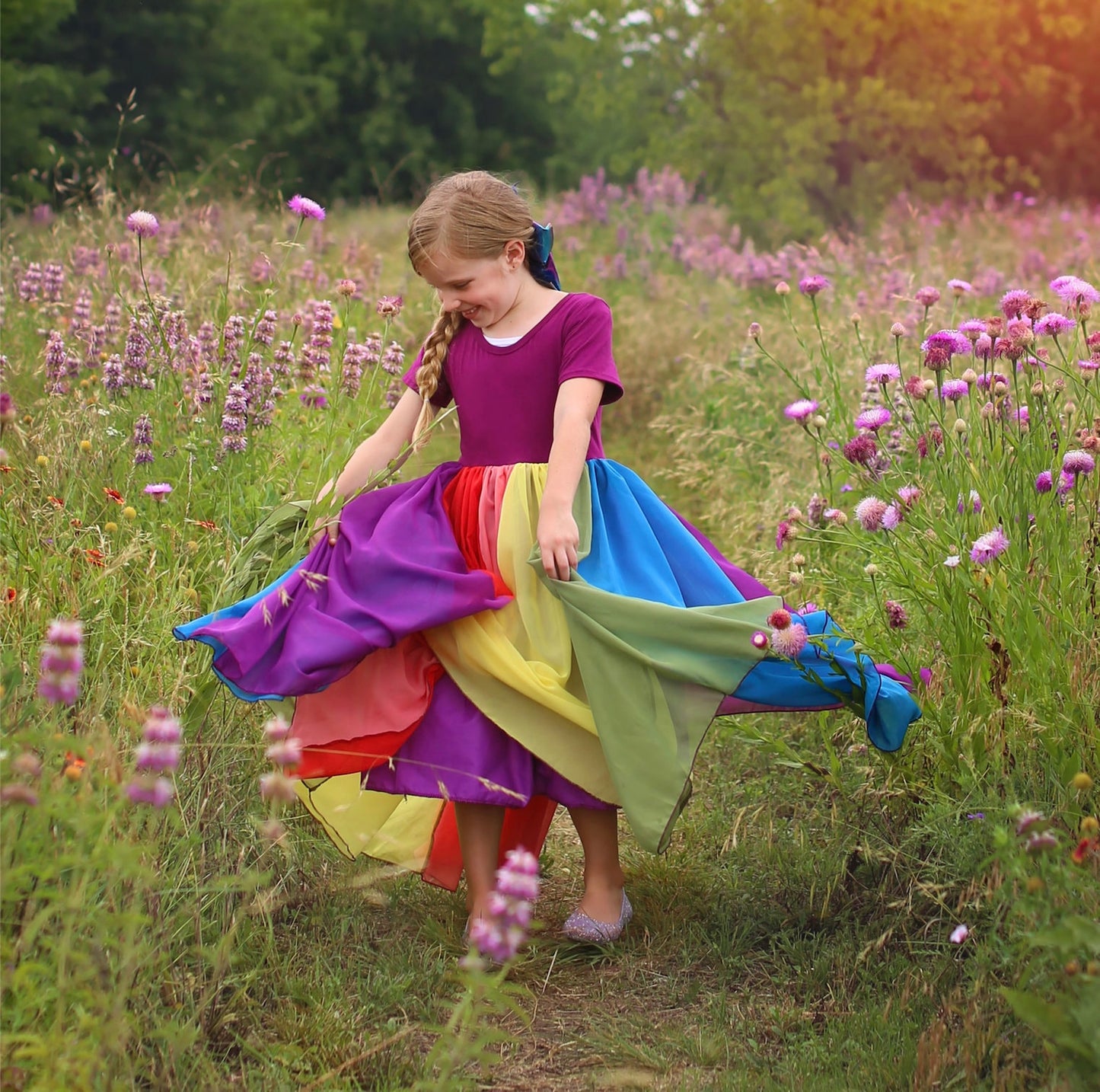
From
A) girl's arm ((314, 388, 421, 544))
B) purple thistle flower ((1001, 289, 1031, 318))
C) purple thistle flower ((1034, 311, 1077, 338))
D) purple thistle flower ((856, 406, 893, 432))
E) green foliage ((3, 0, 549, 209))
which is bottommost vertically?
green foliage ((3, 0, 549, 209))

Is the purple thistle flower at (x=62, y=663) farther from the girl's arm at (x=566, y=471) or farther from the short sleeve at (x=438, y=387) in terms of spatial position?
the short sleeve at (x=438, y=387)

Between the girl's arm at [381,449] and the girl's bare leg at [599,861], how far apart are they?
2.86 ft

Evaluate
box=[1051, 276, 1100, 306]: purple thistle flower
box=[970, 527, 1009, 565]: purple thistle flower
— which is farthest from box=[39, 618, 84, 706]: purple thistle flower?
box=[1051, 276, 1100, 306]: purple thistle flower

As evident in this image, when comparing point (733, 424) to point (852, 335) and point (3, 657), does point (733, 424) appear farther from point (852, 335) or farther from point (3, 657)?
point (3, 657)

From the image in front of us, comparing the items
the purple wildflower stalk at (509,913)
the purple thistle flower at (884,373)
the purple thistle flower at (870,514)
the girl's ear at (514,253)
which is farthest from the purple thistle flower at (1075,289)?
the purple wildflower stalk at (509,913)

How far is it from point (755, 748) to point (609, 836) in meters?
0.91

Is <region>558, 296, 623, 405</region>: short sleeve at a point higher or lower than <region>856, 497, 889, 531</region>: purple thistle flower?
higher

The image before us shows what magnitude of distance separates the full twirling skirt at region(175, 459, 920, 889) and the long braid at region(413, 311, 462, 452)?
0.29m

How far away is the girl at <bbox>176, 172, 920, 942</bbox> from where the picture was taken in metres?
2.37

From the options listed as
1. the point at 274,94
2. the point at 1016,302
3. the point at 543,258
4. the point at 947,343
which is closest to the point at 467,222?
the point at 543,258

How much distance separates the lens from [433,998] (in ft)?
7.70

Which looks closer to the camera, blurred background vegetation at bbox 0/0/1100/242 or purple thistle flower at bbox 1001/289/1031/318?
purple thistle flower at bbox 1001/289/1031/318

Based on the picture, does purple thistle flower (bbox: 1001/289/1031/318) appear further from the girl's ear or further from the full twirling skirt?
the girl's ear

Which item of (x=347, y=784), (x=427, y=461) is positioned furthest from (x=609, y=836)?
(x=427, y=461)
